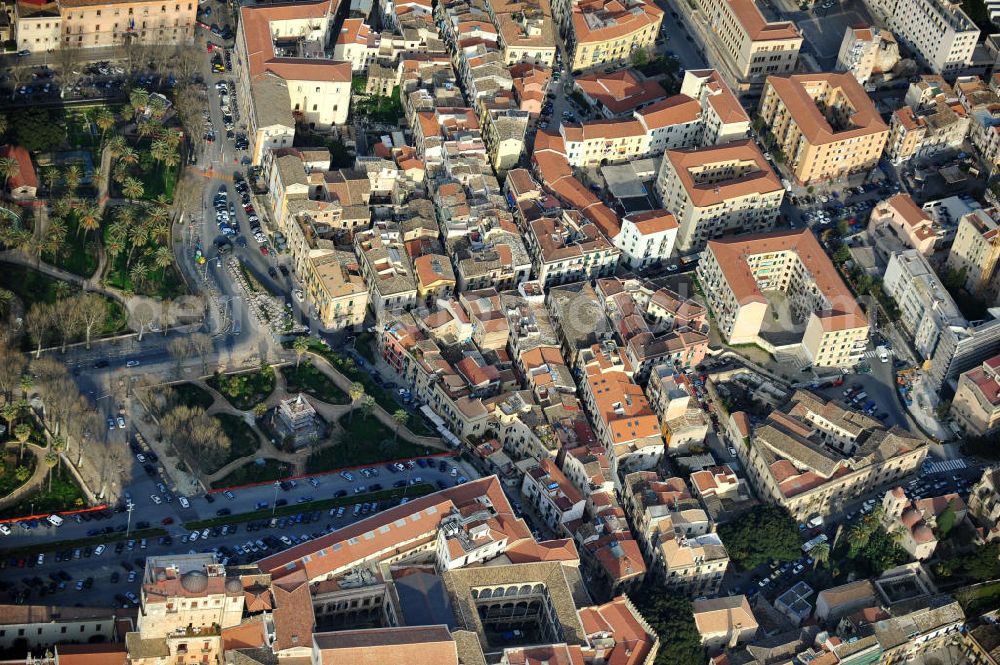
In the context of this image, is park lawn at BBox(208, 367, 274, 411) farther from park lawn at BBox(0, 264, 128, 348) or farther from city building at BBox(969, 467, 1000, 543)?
city building at BBox(969, 467, 1000, 543)

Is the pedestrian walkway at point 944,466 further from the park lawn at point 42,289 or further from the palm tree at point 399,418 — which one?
the park lawn at point 42,289

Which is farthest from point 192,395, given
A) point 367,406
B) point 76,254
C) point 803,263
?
point 803,263

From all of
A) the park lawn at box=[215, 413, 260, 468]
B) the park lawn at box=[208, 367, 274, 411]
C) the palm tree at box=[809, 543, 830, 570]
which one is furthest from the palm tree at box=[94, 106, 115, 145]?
the palm tree at box=[809, 543, 830, 570]

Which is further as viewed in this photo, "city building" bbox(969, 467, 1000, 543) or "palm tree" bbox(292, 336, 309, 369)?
"palm tree" bbox(292, 336, 309, 369)

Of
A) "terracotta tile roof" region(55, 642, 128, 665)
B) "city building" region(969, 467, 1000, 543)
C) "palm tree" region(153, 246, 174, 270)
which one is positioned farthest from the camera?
"palm tree" region(153, 246, 174, 270)

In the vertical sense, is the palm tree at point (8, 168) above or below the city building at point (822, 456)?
above

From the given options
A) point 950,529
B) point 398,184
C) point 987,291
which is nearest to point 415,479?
point 398,184

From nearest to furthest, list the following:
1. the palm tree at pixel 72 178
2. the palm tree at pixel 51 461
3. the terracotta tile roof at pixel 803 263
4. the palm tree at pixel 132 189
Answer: the palm tree at pixel 51 461 → the palm tree at pixel 72 178 → the palm tree at pixel 132 189 → the terracotta tile roof at pixel 803 263

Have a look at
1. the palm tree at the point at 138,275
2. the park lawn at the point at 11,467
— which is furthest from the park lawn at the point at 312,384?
the park lawn at the point at 11,467
